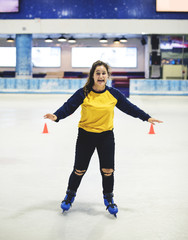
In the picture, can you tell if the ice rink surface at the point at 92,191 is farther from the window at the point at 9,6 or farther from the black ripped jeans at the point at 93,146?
the window at the point at 9,6

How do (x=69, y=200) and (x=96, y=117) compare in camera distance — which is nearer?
(x=96, y=117)

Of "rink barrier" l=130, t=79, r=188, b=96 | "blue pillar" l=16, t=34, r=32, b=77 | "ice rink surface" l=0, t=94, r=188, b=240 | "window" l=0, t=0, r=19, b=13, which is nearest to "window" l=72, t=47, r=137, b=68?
"blue pillar" l=16, t=34, r=32, b=77

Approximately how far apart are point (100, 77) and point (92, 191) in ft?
4.02

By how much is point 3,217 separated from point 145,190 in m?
1.39

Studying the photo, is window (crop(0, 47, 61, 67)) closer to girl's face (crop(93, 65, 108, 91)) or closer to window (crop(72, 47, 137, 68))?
window (crop(72, 47, 137, 68))

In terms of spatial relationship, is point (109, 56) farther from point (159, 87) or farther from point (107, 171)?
point (107, 171)

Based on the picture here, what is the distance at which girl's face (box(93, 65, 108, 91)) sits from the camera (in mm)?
2844

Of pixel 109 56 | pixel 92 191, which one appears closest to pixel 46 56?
pixel 109 56

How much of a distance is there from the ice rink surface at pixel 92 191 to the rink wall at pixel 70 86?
12066 millimetres

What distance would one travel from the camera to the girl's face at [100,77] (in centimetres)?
284

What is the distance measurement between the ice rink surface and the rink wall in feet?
39.6

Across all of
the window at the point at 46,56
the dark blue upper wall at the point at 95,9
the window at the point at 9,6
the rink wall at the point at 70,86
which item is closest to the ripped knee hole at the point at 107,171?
the rink wall at the point at 70,86

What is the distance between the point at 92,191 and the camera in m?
3.59

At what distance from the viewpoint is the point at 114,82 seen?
23.8 metres
